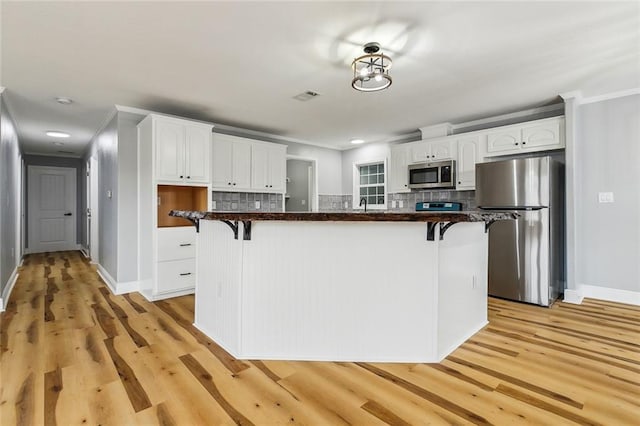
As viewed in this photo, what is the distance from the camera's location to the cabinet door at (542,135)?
3709mm

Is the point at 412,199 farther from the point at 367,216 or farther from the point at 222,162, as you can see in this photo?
the point at 367,216

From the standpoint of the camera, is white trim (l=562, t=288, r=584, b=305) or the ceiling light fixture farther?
white trim (l=562, t=288, r=584, b=305)

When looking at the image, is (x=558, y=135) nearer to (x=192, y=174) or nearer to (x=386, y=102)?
(x=386, y=102)

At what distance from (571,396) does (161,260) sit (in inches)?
150

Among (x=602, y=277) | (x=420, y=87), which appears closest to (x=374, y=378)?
(x=420, y=87)

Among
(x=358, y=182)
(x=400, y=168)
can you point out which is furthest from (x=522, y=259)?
(x=358, y=182)

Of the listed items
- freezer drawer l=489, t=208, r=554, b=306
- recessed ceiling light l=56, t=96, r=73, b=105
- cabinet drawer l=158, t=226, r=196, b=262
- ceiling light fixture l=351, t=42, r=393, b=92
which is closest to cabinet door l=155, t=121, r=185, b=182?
cabinet drawer l=158, t=226, r=196, b=262

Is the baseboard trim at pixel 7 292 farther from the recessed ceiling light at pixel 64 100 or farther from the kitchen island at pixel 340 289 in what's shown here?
the kitchen island at pixel 340 289

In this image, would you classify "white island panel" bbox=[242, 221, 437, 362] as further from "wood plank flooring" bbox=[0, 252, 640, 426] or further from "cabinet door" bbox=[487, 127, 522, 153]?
"cabinet door" bbox=[487, 127, 522, 153]

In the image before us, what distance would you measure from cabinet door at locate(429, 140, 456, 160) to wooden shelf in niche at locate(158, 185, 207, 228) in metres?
3.31

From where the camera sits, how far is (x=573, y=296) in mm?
3625

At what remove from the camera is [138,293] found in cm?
396

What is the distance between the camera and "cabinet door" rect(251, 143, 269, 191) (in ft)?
16.1

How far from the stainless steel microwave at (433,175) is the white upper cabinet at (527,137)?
1.78ft
